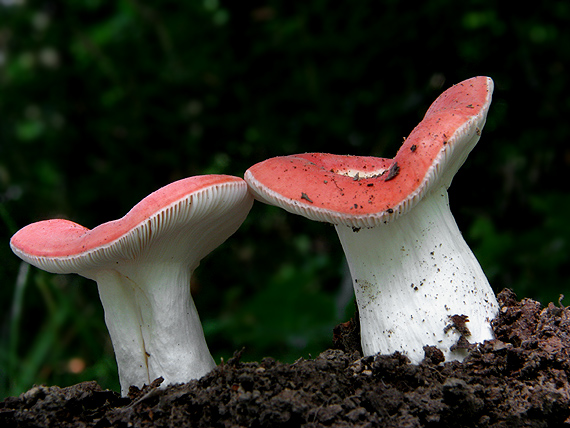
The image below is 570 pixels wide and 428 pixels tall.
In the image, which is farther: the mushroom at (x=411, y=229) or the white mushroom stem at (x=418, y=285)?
the white mushroom stem at (x=418, y=285)

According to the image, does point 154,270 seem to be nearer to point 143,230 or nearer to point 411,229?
point 143,230

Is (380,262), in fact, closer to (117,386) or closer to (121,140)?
(117,386)

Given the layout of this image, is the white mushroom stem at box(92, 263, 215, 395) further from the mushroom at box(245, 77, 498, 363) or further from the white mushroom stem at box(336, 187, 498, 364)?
the white mushroom stem at box(336, 187, 498, 364)

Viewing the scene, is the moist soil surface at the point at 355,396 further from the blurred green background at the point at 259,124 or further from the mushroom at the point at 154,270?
the blurred green background at the point at 259,124

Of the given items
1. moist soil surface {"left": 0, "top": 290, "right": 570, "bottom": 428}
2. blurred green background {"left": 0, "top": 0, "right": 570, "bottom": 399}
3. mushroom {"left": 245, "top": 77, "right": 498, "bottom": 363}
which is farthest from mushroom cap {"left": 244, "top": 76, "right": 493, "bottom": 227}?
blurred green background {"left": 0, "top": 0, "right": 570, "bottom": 399}

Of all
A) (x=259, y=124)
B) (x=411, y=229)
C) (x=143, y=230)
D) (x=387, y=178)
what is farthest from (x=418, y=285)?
(x=259, y=124)

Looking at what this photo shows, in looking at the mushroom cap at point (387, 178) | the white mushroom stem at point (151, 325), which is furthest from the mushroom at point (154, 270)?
the mushroom cap at point (387, 178)
